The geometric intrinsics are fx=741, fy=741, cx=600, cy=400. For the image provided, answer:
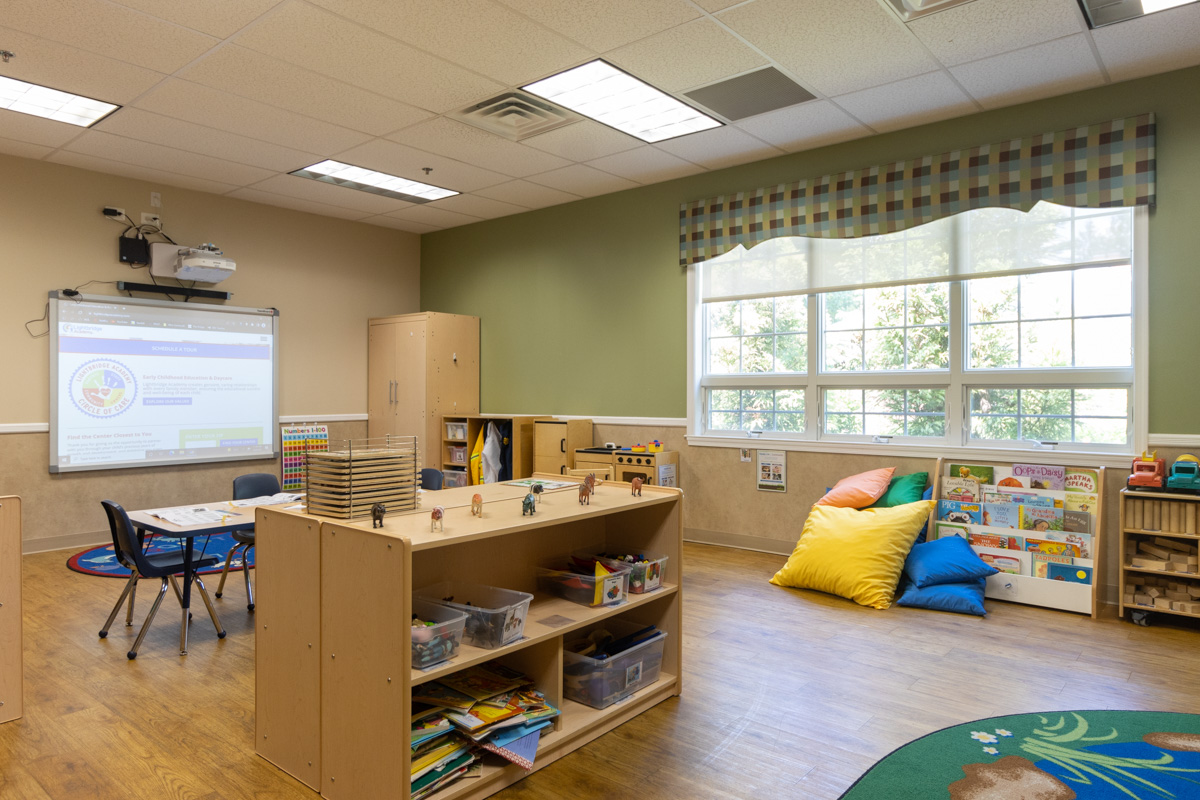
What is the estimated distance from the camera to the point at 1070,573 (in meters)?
4.15

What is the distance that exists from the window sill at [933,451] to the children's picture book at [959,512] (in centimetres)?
30

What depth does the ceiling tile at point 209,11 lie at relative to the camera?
3.24m

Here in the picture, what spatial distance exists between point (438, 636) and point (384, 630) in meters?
0.19

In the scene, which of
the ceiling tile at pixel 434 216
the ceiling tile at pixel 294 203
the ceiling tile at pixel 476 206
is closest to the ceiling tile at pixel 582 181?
the ceiling tile at pixel 476 206

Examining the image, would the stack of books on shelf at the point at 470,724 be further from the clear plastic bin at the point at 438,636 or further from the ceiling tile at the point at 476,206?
the ceiling tile at the point at 476,206

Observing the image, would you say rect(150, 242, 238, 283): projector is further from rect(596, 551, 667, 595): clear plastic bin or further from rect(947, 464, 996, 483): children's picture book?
rect(947, 464, 996, 483): children's picture book

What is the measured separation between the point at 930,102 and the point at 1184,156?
134 centimetres

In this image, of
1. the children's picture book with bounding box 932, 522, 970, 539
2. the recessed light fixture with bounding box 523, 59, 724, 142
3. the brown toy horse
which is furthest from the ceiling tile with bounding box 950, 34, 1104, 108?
the brown toy horse

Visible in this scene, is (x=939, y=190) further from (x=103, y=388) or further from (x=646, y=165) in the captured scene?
(x=103, y=388)

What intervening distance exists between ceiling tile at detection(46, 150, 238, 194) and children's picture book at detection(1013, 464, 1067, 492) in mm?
6272

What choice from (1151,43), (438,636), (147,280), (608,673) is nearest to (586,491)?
(608,673)

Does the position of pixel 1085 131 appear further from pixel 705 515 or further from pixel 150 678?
pixel 150 678

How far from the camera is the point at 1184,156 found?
157 inches

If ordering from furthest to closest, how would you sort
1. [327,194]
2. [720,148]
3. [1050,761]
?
[327,194] < [720,148] < [1050,761]
